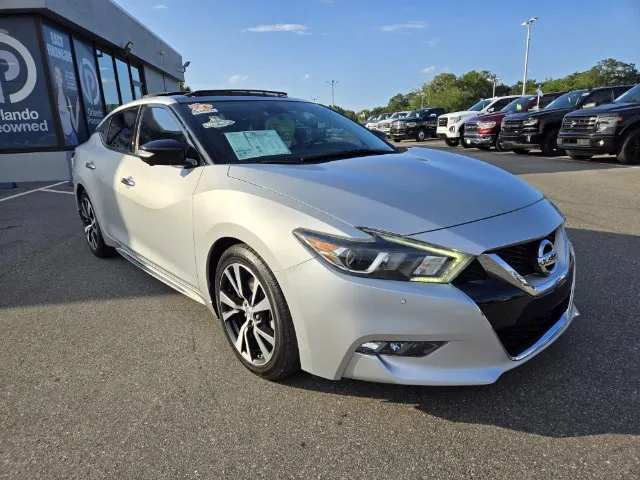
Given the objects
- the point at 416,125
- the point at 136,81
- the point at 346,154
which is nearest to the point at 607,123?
the point at 346,154

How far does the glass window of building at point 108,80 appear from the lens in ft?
48.8

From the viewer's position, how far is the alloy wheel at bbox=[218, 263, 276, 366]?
2.39 m

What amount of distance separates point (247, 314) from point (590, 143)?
409 inches

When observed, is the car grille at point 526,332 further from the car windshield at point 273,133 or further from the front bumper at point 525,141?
the front bumper at point 525,141

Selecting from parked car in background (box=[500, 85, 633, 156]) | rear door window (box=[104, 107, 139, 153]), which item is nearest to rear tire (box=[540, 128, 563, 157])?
parked car in background (box=[500, 85, 633, 156])

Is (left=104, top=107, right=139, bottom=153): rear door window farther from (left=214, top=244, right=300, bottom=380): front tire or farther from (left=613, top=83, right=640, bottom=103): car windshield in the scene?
(left=613, top=83, right=640, bottom=103): car windshield

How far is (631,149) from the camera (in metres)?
10.0

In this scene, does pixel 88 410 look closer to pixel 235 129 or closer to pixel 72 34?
pixel 235 129

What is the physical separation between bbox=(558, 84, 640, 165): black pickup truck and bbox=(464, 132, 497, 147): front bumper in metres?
4.26

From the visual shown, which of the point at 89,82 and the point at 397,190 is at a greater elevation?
the point at 89,82

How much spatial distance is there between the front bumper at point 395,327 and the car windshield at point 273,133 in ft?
3.50

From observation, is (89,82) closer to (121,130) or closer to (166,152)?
(121,130)

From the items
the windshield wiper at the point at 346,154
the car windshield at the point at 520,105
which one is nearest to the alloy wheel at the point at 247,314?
the windshield wiper at the point at 346,154

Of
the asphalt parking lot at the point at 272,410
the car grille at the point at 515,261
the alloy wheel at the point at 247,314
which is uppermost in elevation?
the car grille at the point at 515,261
